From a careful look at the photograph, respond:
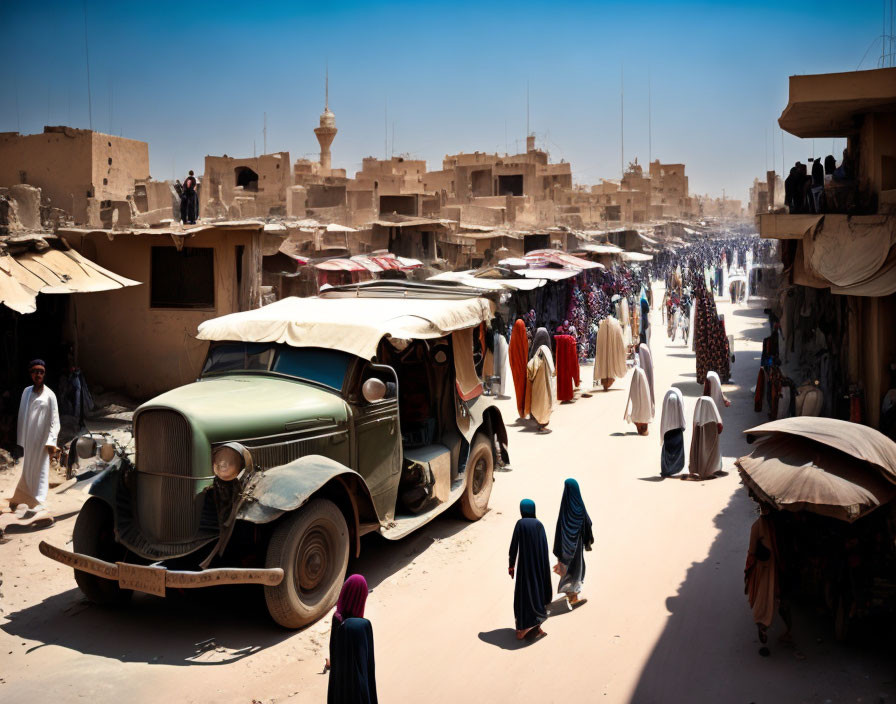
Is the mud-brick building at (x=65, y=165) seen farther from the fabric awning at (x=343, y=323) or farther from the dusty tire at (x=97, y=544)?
the dusty tire at (x=97, y=544)

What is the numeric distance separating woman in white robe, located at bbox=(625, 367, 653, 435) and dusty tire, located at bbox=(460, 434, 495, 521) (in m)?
4.45

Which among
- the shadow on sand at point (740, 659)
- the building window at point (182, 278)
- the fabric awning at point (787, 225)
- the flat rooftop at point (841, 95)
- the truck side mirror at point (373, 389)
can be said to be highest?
the flat rooftop at point (841, 95)

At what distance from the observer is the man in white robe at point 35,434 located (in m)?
8.34

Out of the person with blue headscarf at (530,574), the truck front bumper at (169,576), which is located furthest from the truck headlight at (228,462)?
the person with blue headscarf at (530,574)

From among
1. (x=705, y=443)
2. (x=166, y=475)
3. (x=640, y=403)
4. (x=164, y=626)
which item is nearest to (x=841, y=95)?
(x=705, y=443)

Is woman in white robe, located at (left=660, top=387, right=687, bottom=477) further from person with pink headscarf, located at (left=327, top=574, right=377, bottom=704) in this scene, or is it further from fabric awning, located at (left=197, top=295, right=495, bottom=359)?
person with pink headscarf, located at (left=327, top=574, right=377, bottom=704)

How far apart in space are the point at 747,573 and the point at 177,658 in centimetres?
406

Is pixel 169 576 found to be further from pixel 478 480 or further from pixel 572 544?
pixel 478 480

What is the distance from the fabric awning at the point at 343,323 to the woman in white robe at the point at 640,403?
17.2ft

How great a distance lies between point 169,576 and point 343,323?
2719 millimetres

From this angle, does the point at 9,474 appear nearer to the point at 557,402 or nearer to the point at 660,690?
the point at 660,690

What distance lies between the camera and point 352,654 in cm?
448

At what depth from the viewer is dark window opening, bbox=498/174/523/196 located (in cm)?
4822

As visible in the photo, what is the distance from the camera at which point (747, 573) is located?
19.8ft
